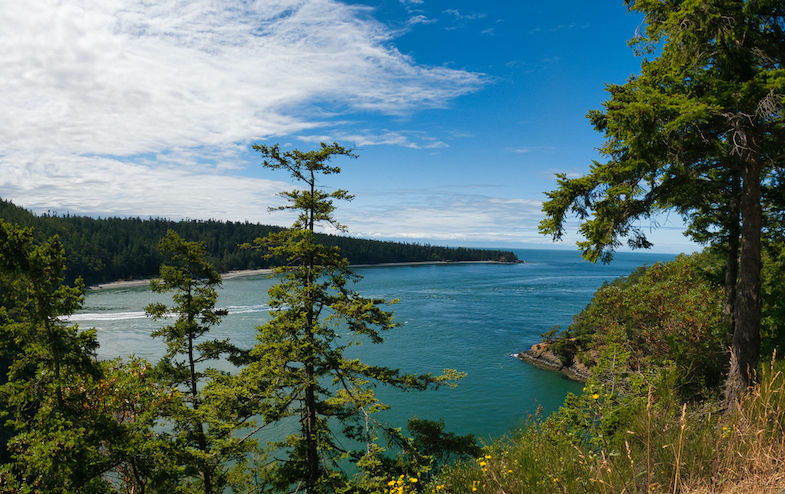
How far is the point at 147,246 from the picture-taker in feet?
322

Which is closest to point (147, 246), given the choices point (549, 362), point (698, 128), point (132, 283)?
point (132, 283)

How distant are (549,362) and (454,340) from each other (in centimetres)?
893

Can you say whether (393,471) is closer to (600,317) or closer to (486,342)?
(600,317)

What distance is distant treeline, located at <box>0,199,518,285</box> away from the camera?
275ft

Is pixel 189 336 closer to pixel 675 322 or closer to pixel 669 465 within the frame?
pixel 669 465

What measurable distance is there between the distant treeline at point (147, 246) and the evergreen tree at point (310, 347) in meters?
58.7

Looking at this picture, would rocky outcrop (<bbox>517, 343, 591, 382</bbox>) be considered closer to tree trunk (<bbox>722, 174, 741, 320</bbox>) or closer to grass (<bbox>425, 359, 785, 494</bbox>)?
tree trunk (<bbox>722, 174, 741, 320</bbox>)

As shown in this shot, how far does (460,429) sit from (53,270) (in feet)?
62.3

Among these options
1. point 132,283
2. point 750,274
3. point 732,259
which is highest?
point 732,259

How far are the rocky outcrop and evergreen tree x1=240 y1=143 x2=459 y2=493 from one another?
22015mm

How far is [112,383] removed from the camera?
32.0 feet

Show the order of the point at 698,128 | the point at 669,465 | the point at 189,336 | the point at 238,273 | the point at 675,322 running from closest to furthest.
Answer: the point at 669,465 < the point at 698,128 < the point at 675,322 < the point at 189,336 < the point at 238,273

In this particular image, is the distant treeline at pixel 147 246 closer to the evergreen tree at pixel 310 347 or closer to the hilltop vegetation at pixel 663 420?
the evergreen tree at pixel 310 347

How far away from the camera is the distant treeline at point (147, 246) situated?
83.9m
